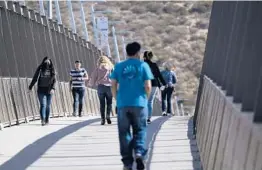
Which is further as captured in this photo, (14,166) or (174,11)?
(174,11)

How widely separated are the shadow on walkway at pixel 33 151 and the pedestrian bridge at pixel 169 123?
2cm

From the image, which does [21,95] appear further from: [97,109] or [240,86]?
[97,109]

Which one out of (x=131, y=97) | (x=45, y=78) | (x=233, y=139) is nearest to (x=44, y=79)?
(x=45, y=78)

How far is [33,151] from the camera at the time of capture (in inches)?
574

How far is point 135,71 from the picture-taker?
11.2m

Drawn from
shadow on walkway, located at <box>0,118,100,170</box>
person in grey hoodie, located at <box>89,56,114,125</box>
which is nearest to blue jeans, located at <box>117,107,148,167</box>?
shadow on walkway, located at <box>0,118,100,170</box>

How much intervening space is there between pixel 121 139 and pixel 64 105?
69.4 feet

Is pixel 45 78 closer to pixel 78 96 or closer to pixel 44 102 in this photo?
pixel 44 102

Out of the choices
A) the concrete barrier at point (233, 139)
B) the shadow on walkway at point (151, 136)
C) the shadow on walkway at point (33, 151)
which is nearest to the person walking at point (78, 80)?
the shadow on walkway at point (151, 136)

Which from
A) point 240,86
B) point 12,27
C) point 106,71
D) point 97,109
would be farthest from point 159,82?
point 97,109

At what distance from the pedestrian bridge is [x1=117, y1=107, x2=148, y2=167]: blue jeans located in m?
0.80

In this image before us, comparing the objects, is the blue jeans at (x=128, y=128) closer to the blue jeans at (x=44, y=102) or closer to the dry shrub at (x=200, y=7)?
the blue jeans at (x=44, y=102)

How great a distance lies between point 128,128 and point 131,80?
62 centimetres

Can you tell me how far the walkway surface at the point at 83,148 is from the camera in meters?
12.6
